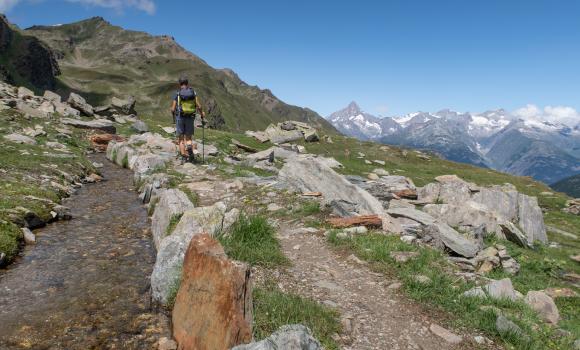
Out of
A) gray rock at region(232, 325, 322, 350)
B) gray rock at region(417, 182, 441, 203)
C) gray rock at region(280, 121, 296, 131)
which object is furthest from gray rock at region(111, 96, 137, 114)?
gray rock at region(232, 325, 322, 350)

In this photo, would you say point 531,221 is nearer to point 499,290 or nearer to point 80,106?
point 499,290

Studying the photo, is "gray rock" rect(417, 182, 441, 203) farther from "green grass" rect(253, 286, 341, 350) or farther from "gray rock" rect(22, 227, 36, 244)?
"gray rock" rect(22, 227, 36, 244)

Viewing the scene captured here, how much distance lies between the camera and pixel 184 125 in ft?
80.5

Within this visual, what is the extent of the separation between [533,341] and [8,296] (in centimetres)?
1189

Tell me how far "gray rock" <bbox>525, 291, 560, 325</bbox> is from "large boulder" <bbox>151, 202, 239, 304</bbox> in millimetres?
8680

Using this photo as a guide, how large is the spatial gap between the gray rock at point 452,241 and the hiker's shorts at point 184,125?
15458mm

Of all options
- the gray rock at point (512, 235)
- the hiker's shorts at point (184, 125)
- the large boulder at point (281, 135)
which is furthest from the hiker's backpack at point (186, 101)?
the large boulder at point (281, 135)

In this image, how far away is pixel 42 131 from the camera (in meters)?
31.7

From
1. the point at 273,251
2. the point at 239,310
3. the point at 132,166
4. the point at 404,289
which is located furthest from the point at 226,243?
the point at 132,166

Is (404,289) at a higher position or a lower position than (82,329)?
higher

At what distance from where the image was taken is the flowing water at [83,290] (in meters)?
8.42

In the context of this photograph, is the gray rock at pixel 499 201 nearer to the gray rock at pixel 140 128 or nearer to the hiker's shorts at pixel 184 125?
the hiker's shorts at pixel 184 125

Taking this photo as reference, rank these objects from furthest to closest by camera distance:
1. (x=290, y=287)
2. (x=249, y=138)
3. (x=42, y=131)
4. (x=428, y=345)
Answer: (x=249, y=138)
(x=42, y=131)
(x=290, y=287)
(x=428, y=345)

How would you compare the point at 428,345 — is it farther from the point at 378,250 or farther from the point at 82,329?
the point at 82,329
